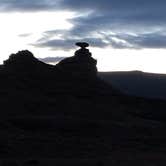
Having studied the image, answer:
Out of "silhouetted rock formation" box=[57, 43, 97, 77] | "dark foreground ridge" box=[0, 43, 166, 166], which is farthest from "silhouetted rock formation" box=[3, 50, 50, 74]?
"silhouetted rock formation" box=[57, 43, 97, 77]

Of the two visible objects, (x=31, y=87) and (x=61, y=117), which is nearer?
(x=61, y=117)

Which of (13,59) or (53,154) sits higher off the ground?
(13,59)

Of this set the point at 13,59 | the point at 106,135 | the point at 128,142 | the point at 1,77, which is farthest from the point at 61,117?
the point at 13,59

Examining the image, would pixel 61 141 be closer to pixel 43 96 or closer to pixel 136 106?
pixel 43 96

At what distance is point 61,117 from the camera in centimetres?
7000

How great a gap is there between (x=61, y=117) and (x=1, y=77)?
60.8 ft

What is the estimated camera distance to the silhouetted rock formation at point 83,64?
312ft

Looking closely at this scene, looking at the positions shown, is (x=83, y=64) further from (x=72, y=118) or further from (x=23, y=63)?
(x=72, y=118)

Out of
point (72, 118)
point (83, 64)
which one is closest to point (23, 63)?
point (83, 64)

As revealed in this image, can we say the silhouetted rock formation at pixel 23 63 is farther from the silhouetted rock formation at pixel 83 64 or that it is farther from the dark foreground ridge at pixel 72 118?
the silhouetted rock formation at pixel 83 64

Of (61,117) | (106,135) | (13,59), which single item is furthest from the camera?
(13,59)

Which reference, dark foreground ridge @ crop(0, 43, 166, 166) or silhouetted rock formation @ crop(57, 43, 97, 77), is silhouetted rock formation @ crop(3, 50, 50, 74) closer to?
dark foreground ridge @ crop(0, 43, 166, 166)

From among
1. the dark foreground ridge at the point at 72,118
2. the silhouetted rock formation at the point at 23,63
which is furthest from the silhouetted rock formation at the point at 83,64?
the silhouetted rock formation at the point at 23,63

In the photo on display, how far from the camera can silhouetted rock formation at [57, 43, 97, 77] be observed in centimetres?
9519
